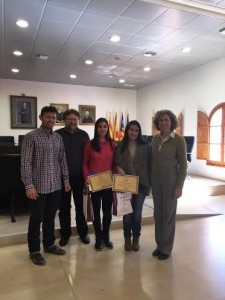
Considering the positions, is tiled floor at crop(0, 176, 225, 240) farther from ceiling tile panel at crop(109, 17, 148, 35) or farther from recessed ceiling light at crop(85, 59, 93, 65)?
recessed ceiling light at crop(85, 59, 93, 65)

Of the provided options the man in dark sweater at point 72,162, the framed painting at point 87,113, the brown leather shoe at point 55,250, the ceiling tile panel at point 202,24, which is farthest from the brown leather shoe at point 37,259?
the framed painting at point 87,113

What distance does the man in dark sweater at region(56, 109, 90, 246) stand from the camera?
8.23 feet

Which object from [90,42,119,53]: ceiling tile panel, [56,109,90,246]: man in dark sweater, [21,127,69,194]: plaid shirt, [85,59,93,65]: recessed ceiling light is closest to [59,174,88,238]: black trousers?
[56,109,90,246]: man in dark sweater

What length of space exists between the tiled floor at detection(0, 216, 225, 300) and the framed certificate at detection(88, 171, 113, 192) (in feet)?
2.12

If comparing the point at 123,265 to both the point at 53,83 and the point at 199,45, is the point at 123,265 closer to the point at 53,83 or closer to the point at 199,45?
the point at 199,45

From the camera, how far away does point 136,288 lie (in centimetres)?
192

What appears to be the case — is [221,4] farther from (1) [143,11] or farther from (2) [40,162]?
(2) [40,162]

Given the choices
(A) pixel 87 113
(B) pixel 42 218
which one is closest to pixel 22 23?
(B) pixel 42 218

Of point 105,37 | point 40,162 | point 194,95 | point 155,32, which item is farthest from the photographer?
point 194,95

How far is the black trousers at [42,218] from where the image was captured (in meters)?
2.26

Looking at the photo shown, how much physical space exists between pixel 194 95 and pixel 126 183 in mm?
4798

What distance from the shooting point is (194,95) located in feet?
21.2

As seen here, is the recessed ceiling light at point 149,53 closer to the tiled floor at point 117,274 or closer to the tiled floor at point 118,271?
the tiled floor at point 118,271

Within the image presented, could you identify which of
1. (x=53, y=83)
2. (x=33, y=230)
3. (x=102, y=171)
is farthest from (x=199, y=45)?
(x=53, y=83)
